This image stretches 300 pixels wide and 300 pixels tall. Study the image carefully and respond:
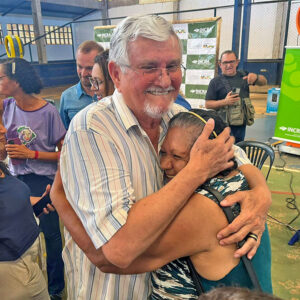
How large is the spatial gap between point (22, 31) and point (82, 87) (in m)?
15.3

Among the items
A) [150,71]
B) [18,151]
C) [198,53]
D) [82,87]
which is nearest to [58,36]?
[198,53]

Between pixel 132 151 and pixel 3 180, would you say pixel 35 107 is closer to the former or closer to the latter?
pixel 3 180

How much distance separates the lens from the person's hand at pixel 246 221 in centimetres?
88

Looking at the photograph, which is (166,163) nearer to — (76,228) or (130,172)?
(130,172)

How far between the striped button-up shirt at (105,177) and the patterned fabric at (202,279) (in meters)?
0.12

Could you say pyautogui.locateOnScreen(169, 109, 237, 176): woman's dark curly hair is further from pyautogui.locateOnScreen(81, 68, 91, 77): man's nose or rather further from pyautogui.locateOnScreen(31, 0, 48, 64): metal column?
pyautogui.locateOnScreen(31, 0, 48, 64): metal column

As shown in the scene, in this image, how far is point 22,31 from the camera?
15219mm

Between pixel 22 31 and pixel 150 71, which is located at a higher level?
pixel 22 31

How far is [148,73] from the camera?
104 cm

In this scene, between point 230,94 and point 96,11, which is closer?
point 230,94

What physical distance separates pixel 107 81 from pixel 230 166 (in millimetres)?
1317

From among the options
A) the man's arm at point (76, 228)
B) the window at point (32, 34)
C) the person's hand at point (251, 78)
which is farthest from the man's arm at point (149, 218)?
the window at point (32, 34)

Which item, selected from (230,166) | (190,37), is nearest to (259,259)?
(230,166)

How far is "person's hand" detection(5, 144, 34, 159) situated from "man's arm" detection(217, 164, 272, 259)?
1.58 metres
